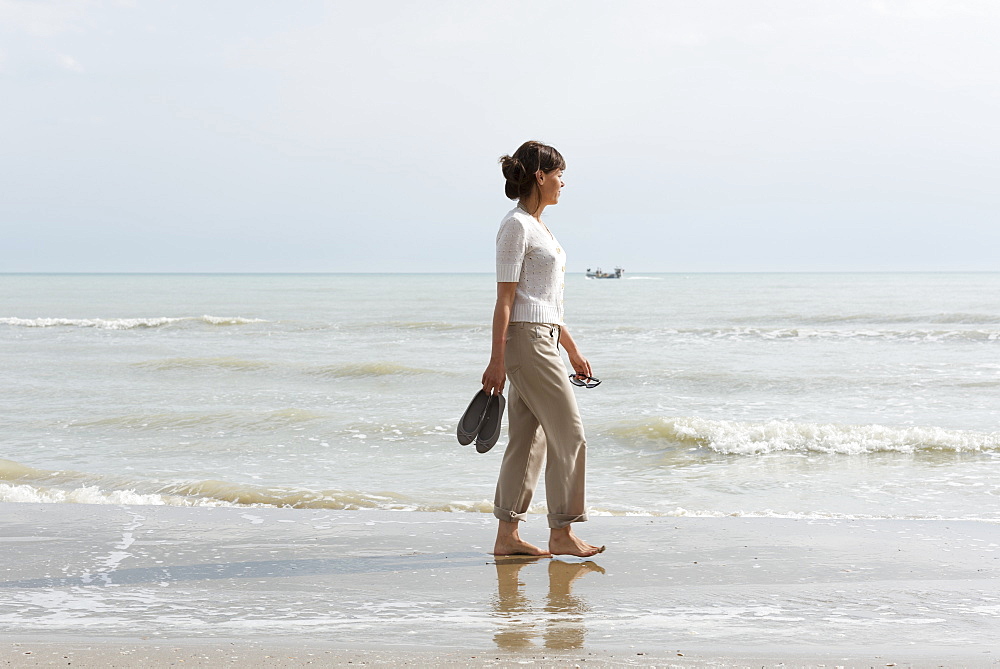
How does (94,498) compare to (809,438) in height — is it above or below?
below

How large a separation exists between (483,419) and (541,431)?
0.29m

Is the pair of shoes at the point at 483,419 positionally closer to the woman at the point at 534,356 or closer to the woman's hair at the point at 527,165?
the woman at the point at 534,356

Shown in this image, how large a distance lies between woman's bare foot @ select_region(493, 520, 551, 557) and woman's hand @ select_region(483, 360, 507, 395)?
65cm

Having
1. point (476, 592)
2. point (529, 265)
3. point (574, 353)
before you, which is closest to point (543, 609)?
point (476, 592)

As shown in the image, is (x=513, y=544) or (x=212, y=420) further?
(x=212, y=420)

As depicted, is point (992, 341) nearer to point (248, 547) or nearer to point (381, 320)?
point (381, 320)

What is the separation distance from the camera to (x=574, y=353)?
13.6 ft

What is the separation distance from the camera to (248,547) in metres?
4.39

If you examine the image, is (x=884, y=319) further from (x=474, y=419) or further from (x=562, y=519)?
(x=474, y=419)

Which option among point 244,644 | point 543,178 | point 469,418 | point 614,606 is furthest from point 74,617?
point 543,178

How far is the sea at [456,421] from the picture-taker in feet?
19.7

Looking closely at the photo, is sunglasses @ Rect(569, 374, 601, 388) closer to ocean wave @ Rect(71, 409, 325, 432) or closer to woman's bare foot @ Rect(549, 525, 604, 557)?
woman's bare foot @ Rect(549, 525, 604, 557)

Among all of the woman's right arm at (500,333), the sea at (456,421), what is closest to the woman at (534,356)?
the woman's right arm at (500,333)

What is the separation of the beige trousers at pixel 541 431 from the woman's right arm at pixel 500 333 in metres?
0.06
